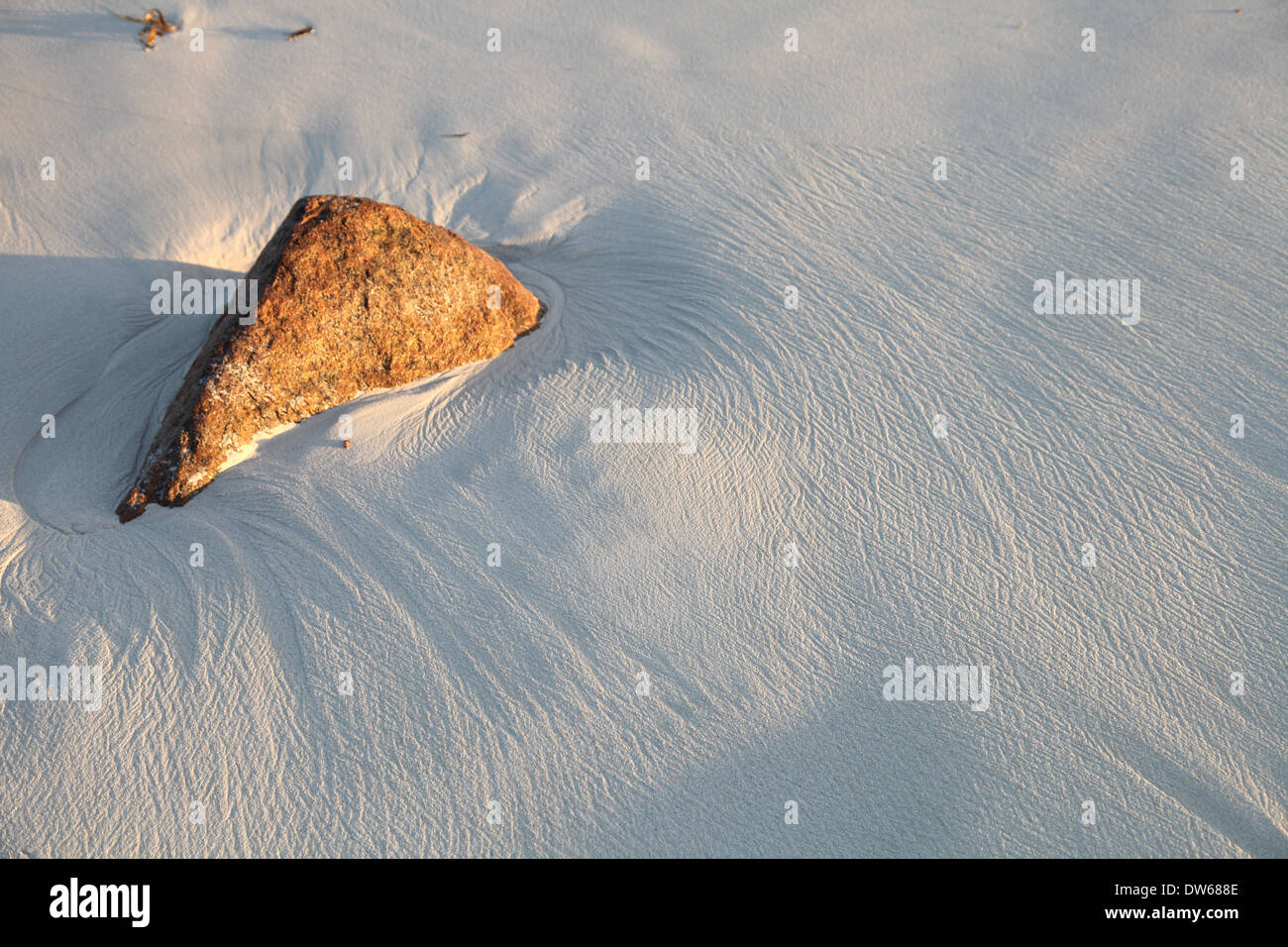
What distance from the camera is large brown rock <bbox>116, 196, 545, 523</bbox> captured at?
349 cm

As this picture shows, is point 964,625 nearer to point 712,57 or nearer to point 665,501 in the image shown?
point 665,501

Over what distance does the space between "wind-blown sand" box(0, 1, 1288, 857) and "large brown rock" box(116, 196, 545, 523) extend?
0.14m

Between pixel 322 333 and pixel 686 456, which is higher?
pixel 322 333

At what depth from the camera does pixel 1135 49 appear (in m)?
4.99

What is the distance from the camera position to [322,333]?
3623 mm

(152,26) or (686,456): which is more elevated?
(152,26)

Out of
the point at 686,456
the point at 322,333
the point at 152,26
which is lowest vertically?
the point at 686,456

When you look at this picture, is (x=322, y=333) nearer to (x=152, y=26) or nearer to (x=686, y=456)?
(x=686, y=456)

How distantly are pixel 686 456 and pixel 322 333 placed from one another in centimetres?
157

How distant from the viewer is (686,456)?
140 inches

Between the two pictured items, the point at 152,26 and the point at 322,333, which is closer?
the point at 322,333

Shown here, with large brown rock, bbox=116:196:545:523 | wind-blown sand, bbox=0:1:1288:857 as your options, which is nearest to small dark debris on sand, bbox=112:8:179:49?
wind-blown sand, bbox=0:1:1288:857

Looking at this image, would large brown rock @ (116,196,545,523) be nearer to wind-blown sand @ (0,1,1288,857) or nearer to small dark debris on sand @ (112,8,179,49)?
wind-blown sand @ (0,1,1288,857)

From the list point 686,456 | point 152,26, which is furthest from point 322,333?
point 152,26
